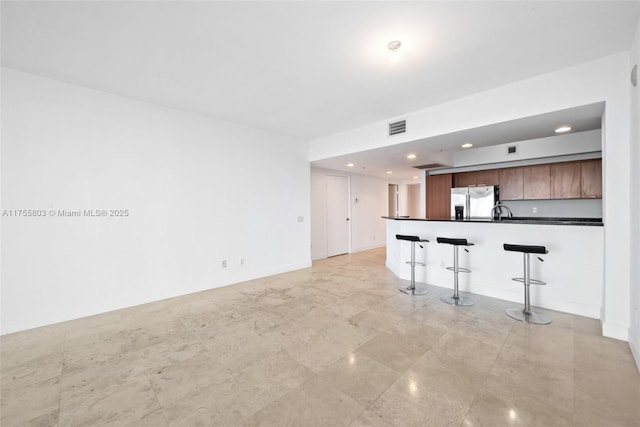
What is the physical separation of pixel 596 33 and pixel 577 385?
9.42 feet

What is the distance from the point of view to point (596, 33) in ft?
7.31

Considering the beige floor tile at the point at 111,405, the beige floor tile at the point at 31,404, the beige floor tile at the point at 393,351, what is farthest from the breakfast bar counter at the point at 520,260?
the beige floor tile at the point at 31,404

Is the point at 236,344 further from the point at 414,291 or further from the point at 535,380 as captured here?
the point at 414,291

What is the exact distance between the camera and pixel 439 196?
6738 millimetres

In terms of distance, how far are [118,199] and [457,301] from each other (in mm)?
4760

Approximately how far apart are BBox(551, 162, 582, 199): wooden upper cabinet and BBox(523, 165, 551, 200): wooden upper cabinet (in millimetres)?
91

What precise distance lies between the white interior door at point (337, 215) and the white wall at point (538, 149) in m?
2.92

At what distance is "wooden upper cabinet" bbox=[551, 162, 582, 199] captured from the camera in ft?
16.3

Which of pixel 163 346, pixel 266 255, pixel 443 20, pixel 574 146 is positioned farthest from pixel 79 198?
pixel 574 146

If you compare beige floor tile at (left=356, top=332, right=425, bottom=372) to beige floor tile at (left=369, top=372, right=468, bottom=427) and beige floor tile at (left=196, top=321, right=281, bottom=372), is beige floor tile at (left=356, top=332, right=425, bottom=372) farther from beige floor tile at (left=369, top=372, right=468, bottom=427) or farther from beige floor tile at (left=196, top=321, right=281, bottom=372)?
beige floor tile at (left=196, top=321, right=281, bottom=372)

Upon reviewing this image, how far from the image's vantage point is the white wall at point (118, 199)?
2850 mm

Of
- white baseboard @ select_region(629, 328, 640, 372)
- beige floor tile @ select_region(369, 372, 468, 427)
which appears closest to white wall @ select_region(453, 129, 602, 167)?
white baseboard @ select_region(629, 328, 640, 372)

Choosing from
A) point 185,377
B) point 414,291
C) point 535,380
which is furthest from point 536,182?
point 185,377

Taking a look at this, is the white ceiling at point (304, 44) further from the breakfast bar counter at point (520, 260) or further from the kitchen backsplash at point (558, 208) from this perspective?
the kitchen backsplash at point (558, 208)
